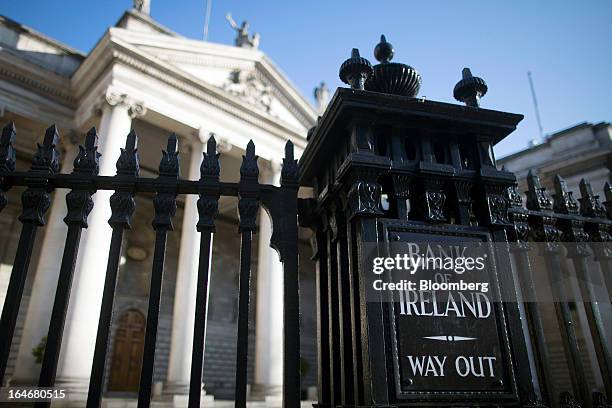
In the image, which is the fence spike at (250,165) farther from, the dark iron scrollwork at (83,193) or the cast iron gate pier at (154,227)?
the dark iron scrollwork at (83,193)

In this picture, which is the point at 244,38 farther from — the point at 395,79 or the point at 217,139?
the point at 395,79

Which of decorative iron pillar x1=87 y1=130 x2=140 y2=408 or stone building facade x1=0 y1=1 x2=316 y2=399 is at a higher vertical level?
stone building facade x1=0 y1=1 x2=316 y2=399

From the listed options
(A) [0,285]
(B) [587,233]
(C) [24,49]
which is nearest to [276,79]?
(C) [24,49]

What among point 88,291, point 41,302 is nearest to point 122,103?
point 88,291

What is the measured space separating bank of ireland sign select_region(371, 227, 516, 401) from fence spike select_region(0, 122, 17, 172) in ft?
5.75

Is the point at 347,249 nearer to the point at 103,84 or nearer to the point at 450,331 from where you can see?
the point at 450,331

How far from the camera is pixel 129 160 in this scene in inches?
86.8

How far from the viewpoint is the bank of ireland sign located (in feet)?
5.93

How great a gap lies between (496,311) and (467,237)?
0.34 metres

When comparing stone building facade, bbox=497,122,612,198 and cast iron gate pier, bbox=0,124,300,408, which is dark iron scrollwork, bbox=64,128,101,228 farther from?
stone building facade, bbox=497,122,612,198

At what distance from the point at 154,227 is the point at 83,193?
36cm

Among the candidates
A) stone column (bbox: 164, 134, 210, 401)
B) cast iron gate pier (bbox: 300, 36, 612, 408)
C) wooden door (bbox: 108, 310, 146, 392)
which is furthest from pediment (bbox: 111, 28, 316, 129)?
cast iron gate pier (bbox: 300, 36, 612, 408)

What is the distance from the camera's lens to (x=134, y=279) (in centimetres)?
1778

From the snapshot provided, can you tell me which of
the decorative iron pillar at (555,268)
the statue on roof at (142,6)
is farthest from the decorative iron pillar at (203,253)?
the statue on roof at (142,6)
